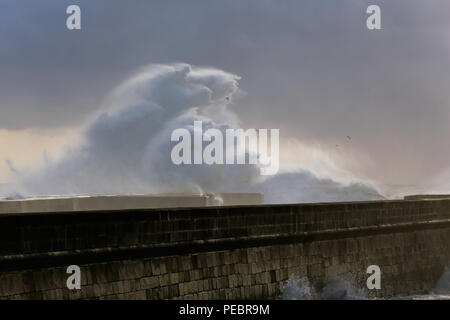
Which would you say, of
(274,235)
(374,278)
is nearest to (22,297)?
(274,235)

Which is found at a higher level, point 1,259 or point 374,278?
point 1,259

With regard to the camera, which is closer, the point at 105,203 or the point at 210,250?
the point at 210,250

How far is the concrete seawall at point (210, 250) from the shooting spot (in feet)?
39.6

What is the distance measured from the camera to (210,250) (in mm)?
15125

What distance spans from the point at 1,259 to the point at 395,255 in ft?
38.8

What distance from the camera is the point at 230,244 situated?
15586 millimetres

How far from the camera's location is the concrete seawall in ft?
39.6

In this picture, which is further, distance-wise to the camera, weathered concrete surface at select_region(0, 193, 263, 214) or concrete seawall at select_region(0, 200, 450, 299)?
weathered concrete surface at select_region(0, 193, 263, 214)

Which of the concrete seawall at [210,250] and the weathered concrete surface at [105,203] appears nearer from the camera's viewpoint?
the concrete seawall at [210,250]
